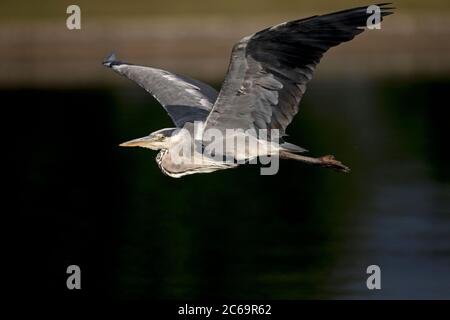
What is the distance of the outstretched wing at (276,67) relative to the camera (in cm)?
774

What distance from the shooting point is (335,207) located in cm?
1360

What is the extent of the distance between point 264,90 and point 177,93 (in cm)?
175

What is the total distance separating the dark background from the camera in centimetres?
1064

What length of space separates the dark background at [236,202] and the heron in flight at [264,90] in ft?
5.21

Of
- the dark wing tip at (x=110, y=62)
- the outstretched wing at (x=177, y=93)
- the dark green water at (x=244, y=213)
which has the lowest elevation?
the dark green water at (x=244, y=213)

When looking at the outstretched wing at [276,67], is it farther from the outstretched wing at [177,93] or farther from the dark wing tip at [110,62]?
the dark wing tip at [110,62]

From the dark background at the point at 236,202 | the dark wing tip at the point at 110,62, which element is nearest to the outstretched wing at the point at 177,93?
the dark wing tip at the point at 110,62

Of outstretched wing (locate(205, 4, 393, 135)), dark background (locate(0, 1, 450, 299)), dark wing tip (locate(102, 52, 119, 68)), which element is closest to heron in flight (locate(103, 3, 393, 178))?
outstretched wing (locate(205, 4, 393, 135))

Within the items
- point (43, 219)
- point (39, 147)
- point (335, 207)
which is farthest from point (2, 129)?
point (335, 207)

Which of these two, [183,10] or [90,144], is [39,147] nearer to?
[90,144]

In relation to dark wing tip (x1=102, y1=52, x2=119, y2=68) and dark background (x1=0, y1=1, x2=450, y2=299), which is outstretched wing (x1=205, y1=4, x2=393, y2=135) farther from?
dark wing tip (x1=102, y1=52, x2=119, y2=68)

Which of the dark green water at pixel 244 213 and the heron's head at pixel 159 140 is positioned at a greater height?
the heron's head at pixel 159 140

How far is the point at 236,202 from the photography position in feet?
46.2

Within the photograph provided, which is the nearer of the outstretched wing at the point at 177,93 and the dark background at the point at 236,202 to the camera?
the outstretched wing at the point at 177,93
